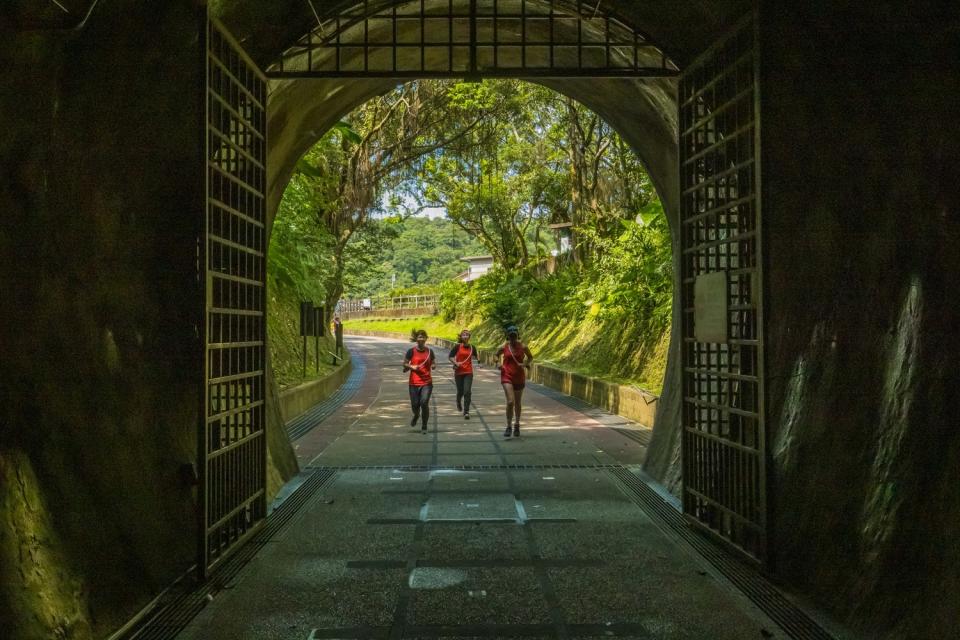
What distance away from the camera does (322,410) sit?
55.2ft

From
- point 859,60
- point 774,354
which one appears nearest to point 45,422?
point 774,354

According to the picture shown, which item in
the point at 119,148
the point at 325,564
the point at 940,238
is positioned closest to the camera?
the point at 940,238

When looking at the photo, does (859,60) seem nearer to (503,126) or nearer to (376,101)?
(376,101)

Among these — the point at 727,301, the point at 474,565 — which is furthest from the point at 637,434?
the point at 474,565

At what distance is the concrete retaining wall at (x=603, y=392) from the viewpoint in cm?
1382

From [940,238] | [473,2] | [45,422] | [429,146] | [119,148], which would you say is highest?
[429,146]

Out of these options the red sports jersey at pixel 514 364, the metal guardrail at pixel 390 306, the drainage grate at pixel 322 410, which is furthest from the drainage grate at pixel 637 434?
the metal guardrail at pixel 390 306

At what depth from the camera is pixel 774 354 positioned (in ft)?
18.6

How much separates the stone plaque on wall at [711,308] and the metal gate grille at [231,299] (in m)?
3.58

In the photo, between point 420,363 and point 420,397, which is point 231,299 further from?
point 420,397

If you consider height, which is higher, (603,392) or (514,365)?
(514,365)

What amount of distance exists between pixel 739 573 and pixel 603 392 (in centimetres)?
1141

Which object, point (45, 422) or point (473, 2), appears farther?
point (473, 2)

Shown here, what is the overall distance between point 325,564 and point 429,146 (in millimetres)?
21852
